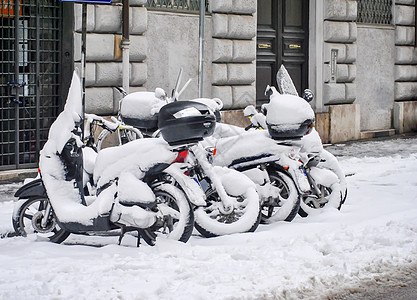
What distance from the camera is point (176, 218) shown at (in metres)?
6.12

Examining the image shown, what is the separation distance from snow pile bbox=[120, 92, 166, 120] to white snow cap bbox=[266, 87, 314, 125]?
3.32 ft

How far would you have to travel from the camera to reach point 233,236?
6.39 m

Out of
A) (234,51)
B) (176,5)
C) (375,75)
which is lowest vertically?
(375,75)

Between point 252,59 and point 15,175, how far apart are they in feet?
15.6

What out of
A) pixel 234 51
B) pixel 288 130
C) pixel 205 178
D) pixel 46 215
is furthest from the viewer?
pixel 234 51

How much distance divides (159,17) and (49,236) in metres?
6.47

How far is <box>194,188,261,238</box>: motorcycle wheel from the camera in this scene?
643cm

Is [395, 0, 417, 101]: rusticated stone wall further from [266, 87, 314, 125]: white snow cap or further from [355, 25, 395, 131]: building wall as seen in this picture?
[266, 87, 314, 125]: white snow cap

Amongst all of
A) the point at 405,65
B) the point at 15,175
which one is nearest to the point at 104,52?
the point at 15,175

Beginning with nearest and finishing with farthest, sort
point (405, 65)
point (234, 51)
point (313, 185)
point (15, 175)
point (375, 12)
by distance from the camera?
1. point (313, 185)
2. point (15, 175)
3. point (234, 51)
4. point (375, 12)
5. point (405, 65)

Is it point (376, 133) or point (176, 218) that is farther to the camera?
point (376, 133)

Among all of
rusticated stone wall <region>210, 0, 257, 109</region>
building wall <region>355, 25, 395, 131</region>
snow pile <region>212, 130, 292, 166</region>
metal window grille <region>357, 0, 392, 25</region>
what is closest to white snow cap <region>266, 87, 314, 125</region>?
snow pile <region>212, 130, 292, 166</region>

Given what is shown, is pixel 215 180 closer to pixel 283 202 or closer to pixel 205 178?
pixel 205 178

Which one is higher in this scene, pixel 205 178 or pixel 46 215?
pixel 205 178
